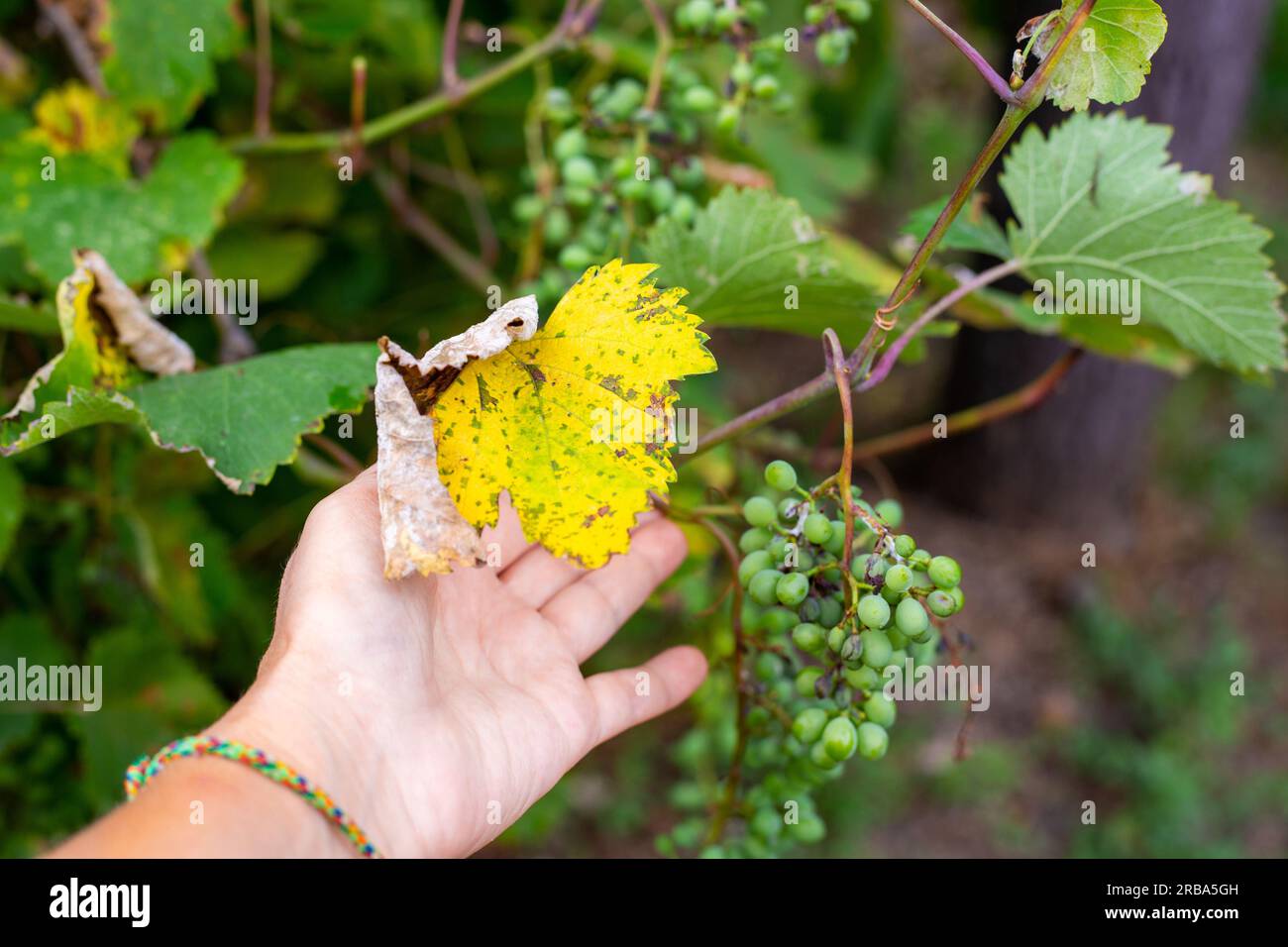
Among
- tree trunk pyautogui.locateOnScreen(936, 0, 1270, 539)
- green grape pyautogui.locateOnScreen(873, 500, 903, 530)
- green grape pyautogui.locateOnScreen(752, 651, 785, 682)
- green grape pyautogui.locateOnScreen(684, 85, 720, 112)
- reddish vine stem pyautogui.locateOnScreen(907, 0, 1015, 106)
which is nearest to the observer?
reddish vine stem pyautogui.locateOnScreen(907, 0, 1015, 106)

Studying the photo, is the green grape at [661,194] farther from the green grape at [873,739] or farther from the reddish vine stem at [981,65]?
the green grape at [873,739]

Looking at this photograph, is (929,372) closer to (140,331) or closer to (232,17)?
(232,17)

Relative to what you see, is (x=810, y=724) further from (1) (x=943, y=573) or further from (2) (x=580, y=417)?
(2) (x=580, y=417)

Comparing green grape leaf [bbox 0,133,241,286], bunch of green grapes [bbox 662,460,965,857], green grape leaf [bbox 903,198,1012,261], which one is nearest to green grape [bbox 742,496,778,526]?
bunch of green grapes [bbox 662,460,965,857]

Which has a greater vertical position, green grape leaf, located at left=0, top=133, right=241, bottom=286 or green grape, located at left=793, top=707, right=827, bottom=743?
green grape leaf, located at left=0, top=133, right=241, bottom=286

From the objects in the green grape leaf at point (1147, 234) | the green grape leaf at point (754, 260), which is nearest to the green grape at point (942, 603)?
the green grape leaf at point (754, 260)

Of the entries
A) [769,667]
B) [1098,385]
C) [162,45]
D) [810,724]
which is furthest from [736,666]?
[1098,385]

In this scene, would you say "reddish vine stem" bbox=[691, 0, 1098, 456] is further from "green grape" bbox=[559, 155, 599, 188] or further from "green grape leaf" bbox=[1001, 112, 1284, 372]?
"green grape" bbox=[559, 155, 599, 188]
